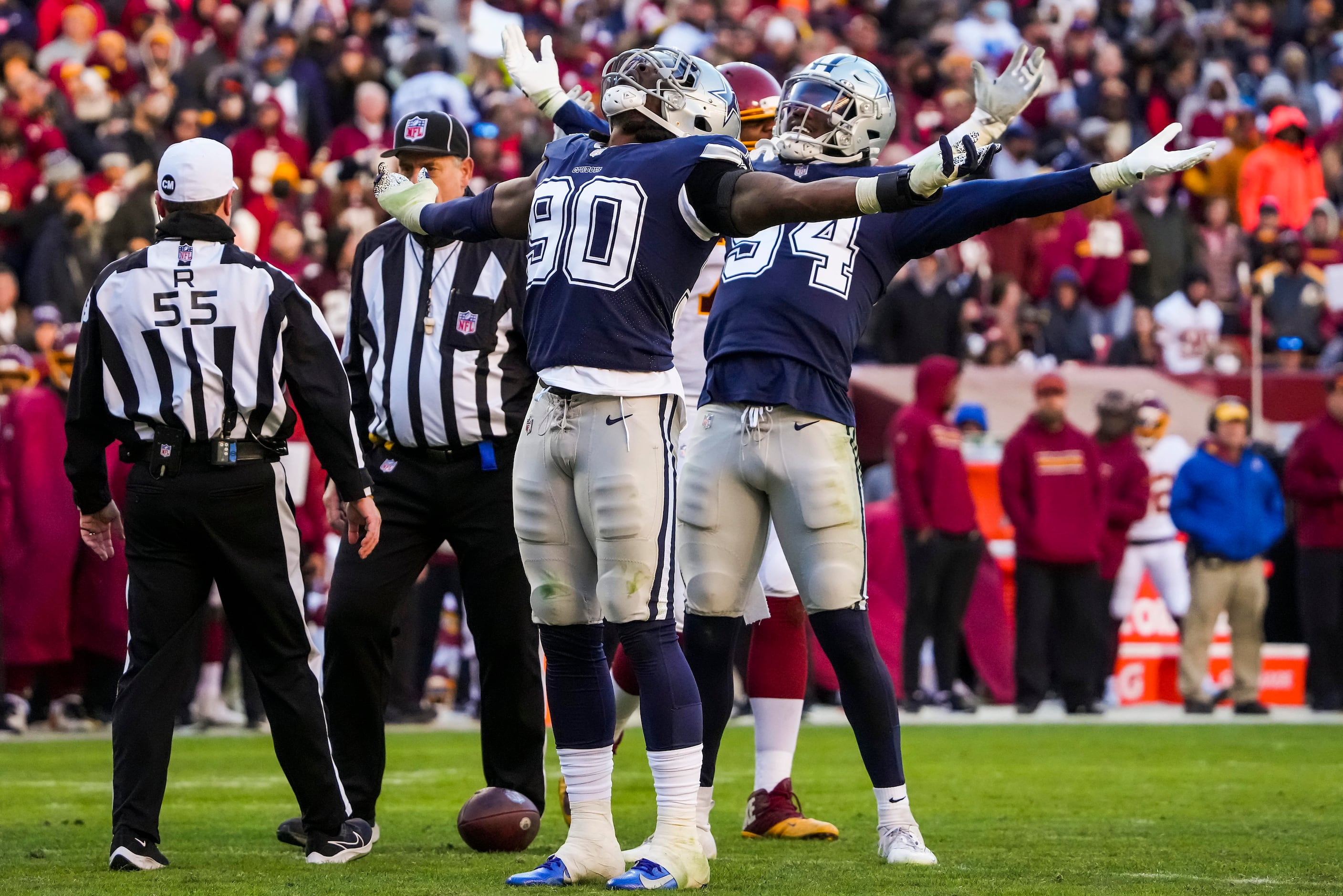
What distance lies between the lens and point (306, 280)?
12.9 m

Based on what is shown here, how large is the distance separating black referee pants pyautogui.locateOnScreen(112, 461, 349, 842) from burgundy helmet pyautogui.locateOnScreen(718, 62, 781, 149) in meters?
2.14

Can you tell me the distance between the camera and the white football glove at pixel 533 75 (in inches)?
219

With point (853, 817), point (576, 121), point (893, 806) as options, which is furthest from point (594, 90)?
point (893, 806)

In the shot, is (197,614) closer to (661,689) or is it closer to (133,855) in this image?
(133,855)

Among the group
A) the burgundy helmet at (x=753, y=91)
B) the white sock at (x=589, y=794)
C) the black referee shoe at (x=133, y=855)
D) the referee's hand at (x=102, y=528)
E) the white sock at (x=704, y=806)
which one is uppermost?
the burgundy helmet at (x=753, y=91)

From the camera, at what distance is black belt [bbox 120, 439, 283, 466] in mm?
5473

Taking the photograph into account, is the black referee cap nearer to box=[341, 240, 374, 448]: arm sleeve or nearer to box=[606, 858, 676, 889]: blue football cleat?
box=[341, 240, 374, 448]: arm sleeve

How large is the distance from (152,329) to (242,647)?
92 centimetres

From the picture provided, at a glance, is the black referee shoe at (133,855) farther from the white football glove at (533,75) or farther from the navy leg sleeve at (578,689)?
the white football glove at (533,75)

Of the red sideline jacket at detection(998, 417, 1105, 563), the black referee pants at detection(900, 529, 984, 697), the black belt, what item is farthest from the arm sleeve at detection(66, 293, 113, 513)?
the red sideline jacket at detection(998, 417, 1105, 563)

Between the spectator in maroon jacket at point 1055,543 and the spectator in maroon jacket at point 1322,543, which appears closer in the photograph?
the spectator in maroon jacket at point 1055,543

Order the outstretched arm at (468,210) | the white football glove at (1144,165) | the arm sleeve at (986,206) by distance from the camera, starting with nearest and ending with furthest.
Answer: the white football glove at (1144,165) → the arm sleeve at (986,206) → the outstretched arm at (468,210)

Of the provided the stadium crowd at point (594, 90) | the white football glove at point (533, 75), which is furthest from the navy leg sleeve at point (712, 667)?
the stadium crowd at point (594, 90)

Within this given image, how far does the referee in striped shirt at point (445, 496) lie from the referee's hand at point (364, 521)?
1.00ft
